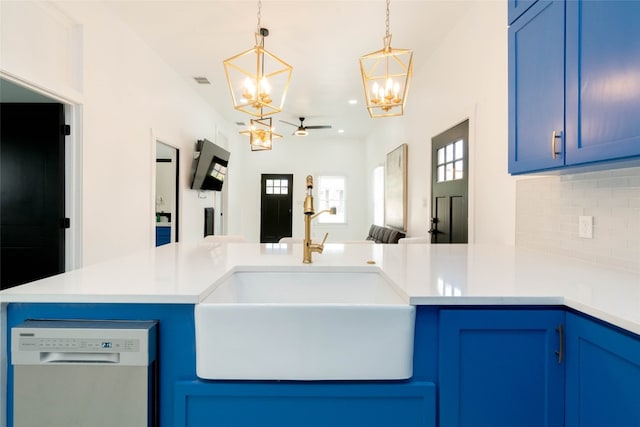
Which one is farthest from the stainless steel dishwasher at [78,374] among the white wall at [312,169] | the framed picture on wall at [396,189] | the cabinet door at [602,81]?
the white wall at [312,169]

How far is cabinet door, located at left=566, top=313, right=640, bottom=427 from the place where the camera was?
863mm

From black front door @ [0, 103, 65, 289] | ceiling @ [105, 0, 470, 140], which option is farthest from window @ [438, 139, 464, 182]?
black front door @ [0, 103, 65, 289]

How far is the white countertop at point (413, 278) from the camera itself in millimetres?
1075

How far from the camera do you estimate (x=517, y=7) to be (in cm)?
181

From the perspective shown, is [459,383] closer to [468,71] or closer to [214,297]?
[214,297]

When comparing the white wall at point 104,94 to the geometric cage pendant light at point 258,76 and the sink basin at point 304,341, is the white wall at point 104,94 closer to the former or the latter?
the geometric cage pendant light at point 258,76

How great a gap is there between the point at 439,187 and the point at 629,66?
8.87 feet

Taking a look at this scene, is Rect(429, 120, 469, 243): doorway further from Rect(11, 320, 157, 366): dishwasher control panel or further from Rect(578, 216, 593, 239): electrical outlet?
Rect(11, 320, 157, 366): dishwasher control panel

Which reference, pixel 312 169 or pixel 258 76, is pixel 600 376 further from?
pixel 312 169

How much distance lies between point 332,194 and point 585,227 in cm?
786

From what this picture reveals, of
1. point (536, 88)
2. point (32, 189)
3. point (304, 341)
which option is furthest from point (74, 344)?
point (32, 189)

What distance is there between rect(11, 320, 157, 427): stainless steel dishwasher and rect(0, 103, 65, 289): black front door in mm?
2307

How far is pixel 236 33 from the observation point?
3.73 meters

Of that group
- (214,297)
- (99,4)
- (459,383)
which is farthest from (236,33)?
→ (459,383)
